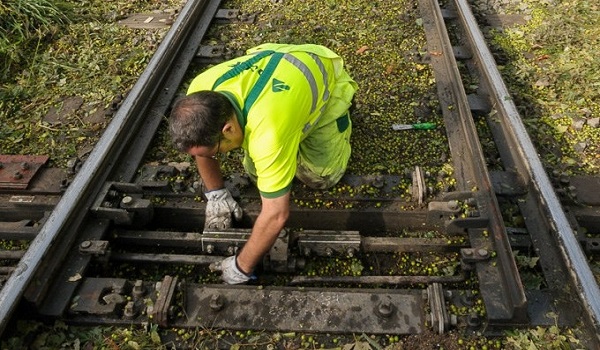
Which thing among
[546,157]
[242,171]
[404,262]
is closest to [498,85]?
[546,157]

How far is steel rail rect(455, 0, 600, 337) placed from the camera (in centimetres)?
277

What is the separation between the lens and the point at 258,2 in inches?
237

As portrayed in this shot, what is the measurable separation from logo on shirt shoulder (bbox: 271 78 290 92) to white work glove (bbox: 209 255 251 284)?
104cm

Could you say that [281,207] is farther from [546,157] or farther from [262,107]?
[546,157]

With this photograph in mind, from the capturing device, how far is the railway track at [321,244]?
2.82 m

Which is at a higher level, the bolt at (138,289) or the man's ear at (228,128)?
the man's ear at (228,128)

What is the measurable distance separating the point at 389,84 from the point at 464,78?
705 millimetres

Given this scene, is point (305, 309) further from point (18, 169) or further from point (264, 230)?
point (18, 169)

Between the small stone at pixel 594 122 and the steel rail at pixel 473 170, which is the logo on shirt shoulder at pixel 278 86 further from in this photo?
the small stone at pixel 594 122

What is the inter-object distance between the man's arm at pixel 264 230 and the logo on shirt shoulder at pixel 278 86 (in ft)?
1.97

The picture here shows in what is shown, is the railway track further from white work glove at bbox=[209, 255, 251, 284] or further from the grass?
the grass

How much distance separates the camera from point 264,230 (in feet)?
9.27

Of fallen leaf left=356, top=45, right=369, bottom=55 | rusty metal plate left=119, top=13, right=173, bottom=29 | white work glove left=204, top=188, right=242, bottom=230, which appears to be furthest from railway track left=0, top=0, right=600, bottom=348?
rusty metal plate left=119, top=13, right=173, bottom=29

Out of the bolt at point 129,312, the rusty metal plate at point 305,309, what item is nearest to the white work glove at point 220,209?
the rusty metal plate at point 305,309
